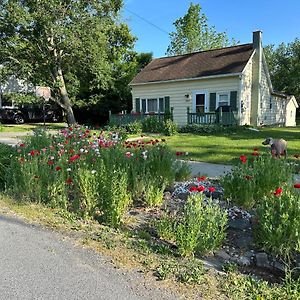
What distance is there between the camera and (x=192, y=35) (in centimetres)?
3462

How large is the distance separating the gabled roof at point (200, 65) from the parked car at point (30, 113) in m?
9.38

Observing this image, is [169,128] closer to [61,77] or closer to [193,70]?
[193,70]

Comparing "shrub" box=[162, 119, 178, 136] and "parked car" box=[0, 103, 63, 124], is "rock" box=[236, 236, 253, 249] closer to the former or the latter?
"shrub" box=[162, 119, 178, 136]

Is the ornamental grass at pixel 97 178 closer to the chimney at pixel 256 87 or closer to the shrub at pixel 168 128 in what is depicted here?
the shrub at pixel 168 128

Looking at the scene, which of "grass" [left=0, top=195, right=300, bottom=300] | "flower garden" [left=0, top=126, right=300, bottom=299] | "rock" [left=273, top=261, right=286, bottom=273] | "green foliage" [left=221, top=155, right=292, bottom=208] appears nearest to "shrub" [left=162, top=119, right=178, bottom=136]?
"flower garden" [left=0, top=126, right=300, bottom=299]

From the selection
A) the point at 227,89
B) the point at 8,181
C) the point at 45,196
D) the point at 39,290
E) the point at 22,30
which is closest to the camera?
the point at 39,290

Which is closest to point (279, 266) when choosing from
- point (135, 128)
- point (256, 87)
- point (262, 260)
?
point (262, 260)

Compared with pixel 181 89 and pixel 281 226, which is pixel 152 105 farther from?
pixel 281 226

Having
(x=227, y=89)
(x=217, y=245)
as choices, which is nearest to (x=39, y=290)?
(x=217, y=245)

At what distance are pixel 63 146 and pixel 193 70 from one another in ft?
52.3

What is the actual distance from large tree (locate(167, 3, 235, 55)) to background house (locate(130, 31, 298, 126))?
43.4ft

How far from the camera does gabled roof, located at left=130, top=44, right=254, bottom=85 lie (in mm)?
18502

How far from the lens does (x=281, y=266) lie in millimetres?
2865

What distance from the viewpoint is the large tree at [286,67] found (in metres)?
38.8
